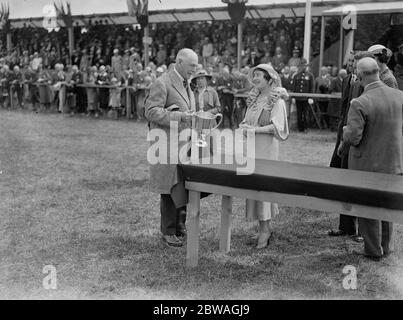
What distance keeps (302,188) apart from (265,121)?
1.22m

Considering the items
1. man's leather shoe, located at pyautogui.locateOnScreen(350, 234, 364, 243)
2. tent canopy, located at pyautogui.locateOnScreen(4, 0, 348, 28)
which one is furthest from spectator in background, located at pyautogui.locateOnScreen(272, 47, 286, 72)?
man's leather shoe, located at pyautogui.locateOnScreen(350, 234, 364, 243)

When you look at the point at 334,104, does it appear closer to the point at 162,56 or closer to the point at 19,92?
the point at 162,56

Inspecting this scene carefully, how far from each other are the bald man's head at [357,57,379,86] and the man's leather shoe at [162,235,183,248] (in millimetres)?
2315

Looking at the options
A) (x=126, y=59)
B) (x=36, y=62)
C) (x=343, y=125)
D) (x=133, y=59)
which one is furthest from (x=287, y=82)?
(x=36, y=62)

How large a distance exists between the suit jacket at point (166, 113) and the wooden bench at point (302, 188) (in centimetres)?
38

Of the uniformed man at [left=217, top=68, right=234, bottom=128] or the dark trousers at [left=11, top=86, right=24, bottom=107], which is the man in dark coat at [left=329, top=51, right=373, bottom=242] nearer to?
the uniformed man at [left=217, top=68, right=234, bottom=128]

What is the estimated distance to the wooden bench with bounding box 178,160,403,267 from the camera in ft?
12.5

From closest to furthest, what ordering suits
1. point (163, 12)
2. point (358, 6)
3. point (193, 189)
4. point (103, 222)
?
1. point (193, 189)
2. point (103, 222)
3. point (358, 6)
4. point (163, 12)

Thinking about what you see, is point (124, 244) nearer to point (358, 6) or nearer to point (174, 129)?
point (174, 129)

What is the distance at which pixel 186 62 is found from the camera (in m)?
5.03

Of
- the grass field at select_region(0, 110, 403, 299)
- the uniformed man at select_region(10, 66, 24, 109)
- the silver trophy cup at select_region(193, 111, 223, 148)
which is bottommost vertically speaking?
the grass field at select_region(0, 110, 403, 299)
